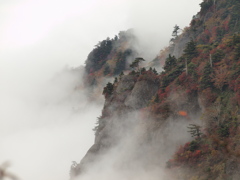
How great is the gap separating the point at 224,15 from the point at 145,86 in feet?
95.1

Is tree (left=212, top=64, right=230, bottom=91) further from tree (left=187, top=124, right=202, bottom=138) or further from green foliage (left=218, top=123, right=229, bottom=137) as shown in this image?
green foliage (left=218, top=123, right=229, bottom=137)

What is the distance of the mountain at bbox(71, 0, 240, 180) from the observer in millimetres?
38969

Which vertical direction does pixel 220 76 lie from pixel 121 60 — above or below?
below

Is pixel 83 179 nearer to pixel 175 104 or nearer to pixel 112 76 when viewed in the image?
pixel 175 104

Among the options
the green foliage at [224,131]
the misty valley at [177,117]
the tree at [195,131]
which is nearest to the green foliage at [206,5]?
the misty valley at [177,117]

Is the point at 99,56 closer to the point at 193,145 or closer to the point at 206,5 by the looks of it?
the point at 206,5

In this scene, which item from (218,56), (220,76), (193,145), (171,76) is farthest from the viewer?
(171,76)

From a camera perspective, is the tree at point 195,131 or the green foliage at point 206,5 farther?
the green foliage at point 206,5

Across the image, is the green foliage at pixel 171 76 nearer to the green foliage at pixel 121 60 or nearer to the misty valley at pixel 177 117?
the misty valley at pixel 177 117

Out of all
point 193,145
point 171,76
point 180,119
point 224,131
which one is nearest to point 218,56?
point 171,76

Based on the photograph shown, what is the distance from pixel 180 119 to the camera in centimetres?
5012

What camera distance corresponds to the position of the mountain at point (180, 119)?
39.0 metres

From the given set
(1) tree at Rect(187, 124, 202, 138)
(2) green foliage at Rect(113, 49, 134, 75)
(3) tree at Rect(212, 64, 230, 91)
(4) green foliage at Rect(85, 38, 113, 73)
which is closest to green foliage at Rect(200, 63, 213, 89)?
(3) tree at Rect(212, 64, 230, 91)

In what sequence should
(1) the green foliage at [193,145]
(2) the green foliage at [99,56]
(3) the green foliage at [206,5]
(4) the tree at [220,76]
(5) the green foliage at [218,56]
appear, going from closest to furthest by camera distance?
1. (1) the green foliage at [193,145]
2. (4) the tree at [220,76]
3. (5) the green foliage at [218,56]
4. (3) the green foliage at [206,5]
5. (2) the green foliage at [99,56]
